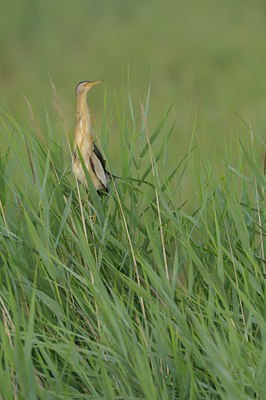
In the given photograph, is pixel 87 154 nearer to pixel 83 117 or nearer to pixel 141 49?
pixel 83 117

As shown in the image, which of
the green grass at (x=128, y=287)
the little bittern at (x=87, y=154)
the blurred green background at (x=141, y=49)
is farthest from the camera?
the blurred green background at (x=141, y=49)

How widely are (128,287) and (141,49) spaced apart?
653cm

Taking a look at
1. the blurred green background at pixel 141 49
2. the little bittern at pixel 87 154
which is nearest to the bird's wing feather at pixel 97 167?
the little bittern at pixel 87 154

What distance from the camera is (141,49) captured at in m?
9.44

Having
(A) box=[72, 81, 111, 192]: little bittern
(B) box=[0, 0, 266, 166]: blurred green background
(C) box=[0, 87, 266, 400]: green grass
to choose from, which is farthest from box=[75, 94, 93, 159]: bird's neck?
(B) box=[0, 0, 266, 166]: blurred green background

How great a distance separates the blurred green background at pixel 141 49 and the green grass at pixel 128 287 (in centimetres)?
456

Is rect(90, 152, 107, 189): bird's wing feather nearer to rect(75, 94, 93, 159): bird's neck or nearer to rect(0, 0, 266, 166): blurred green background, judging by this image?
rect(75, 94, 93, 159): bird's neck

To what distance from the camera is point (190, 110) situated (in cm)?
814

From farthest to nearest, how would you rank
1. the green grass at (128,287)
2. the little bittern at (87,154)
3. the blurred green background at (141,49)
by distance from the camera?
the blurred green background at (141,49) < the little bittern at (87,154) < the green grass at (128,287)

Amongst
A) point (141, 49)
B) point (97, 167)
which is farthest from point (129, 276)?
point (141, 49)

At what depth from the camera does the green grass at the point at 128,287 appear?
2635 millimetres

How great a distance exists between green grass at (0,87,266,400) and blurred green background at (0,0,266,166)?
456 cm

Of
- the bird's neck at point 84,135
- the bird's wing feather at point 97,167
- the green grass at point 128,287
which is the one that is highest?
the bird's neck at point 84,135

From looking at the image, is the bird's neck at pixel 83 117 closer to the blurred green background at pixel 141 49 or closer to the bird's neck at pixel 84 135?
the bird's neck at pixel 84 135
